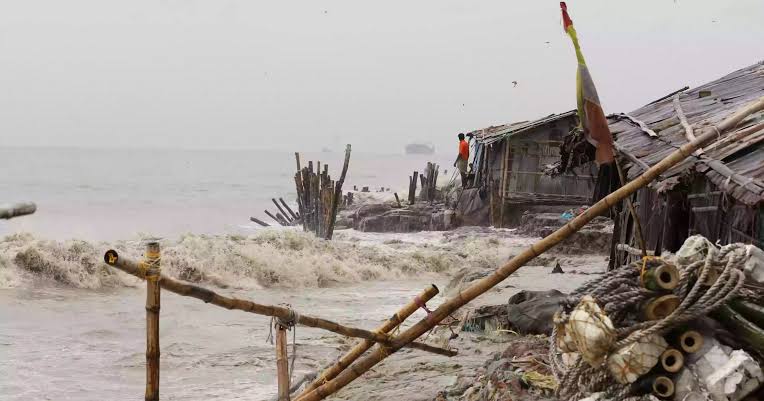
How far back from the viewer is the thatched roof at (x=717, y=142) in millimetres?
5344

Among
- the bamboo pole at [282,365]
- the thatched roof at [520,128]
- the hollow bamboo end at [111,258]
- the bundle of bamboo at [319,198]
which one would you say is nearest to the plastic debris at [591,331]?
the bamboo pole at [282,365]

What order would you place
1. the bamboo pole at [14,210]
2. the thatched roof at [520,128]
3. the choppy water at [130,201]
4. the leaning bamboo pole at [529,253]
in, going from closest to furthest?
the bamboo pole at [14,210] < the leaning bamboo pole at [529,253] < the thatched roof at [520,128] < the choppy water at [130,201]

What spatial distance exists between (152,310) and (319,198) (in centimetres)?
2313

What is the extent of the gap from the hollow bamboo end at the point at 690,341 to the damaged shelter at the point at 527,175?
20729 mm

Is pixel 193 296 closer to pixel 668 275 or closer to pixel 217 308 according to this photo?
pixel 668 275

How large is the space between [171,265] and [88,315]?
15.5ft

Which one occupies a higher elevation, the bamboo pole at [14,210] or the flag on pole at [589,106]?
the flag on pole at [589,106]

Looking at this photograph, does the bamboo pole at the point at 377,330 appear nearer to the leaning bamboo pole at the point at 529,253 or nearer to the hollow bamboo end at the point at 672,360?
the leaning bamboo pole at the point at 529,253

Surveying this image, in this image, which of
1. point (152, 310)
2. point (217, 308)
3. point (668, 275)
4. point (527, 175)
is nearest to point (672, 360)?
point (668, 275)

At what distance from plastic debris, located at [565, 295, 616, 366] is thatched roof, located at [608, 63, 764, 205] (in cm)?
157

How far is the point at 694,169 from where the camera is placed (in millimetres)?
6250

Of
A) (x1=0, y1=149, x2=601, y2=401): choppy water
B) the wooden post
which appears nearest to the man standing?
(x1=0, y1=149, x2=601, y2=401): choppy water

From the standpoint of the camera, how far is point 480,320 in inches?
393

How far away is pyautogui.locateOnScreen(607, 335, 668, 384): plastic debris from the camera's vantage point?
13.0ft
